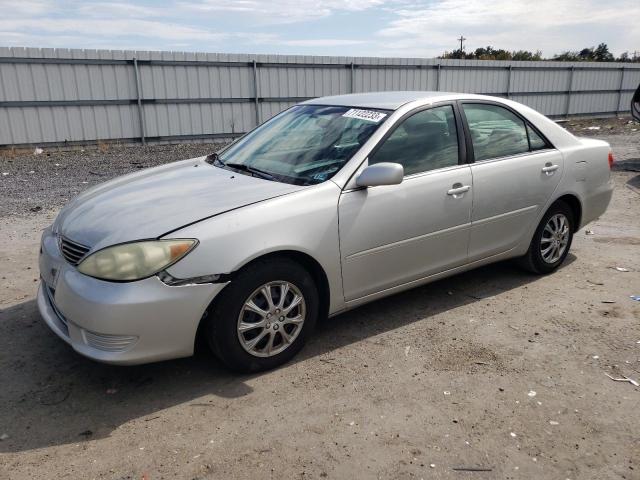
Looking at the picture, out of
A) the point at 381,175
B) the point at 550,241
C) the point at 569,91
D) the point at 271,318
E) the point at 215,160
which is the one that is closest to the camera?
the point at 271,318

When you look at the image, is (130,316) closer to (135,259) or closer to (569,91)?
(135,259)

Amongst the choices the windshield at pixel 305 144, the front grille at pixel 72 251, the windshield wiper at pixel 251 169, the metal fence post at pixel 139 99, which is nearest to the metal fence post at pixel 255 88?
the metal fence post at pixel 139 99

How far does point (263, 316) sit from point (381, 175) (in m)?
1.13

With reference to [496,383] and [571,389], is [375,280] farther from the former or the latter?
[571,389]

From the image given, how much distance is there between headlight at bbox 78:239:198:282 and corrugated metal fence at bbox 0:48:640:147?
11.8m

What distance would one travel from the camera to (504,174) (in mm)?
4359

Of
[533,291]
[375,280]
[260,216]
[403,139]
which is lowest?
[533,291]

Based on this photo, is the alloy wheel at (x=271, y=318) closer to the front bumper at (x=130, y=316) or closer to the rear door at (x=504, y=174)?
the front bumper at (x=130, y=316)

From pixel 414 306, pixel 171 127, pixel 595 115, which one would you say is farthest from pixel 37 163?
pixel 595 115

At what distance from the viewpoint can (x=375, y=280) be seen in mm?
3777

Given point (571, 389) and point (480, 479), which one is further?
point (571, 389)

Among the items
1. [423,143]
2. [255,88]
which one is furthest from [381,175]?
[255,88]

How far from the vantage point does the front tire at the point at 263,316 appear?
10.3ft

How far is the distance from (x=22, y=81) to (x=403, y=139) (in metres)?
12.0
